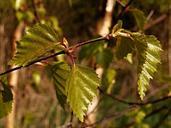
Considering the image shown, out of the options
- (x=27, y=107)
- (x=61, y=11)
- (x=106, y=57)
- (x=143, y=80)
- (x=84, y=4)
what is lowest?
(x=143, y=80)

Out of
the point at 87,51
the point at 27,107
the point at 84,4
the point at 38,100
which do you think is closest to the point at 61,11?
the point at 84,4

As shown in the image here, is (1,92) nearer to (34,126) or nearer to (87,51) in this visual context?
(87,51)

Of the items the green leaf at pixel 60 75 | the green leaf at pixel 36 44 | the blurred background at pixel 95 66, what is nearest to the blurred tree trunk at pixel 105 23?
the blurred background at pixel 95 66

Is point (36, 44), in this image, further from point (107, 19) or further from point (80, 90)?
point (107, 19)

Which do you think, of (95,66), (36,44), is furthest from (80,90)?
(95,66)

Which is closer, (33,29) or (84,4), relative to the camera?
(33,29)

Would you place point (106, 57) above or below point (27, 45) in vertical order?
above
